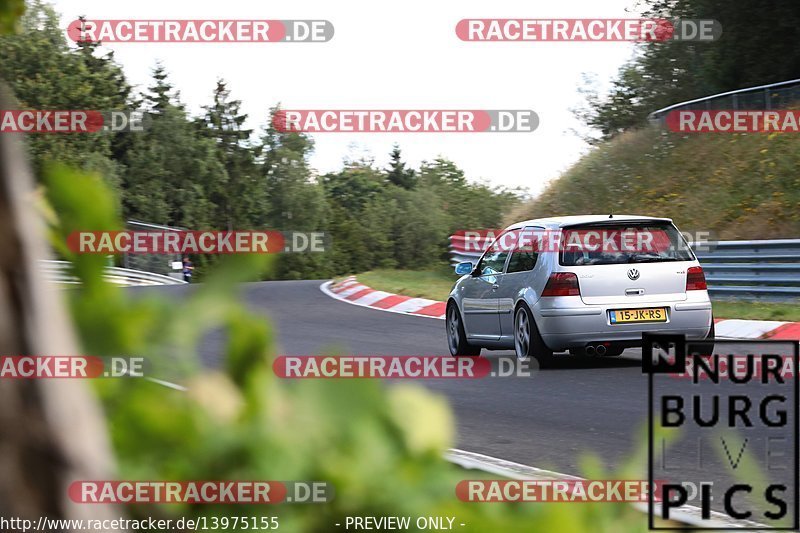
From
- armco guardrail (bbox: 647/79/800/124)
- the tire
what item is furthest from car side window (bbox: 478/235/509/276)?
armco guardrail (bbox: 647/79/800/124)

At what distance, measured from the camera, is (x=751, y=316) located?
15.3 meters

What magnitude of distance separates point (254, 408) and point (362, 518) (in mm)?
135

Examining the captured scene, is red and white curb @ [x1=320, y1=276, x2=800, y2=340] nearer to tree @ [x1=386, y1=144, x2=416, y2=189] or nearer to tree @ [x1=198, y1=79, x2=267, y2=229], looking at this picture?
tree @ [x1=198, y1=79, x2=267, y2=229]

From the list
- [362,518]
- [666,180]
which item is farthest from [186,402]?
[666,180]

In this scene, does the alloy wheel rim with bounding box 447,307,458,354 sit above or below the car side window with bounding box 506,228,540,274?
below

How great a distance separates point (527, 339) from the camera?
11.5 metres

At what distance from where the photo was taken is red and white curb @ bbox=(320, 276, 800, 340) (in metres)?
13.4

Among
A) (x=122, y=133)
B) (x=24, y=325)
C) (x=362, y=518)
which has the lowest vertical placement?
(x=362, y=518)

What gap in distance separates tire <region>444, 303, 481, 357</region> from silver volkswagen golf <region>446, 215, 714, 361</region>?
136 centimetres

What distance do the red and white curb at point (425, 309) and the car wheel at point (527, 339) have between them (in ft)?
10.1

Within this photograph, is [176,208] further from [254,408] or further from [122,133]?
[254,408]

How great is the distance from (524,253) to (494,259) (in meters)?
0.64
